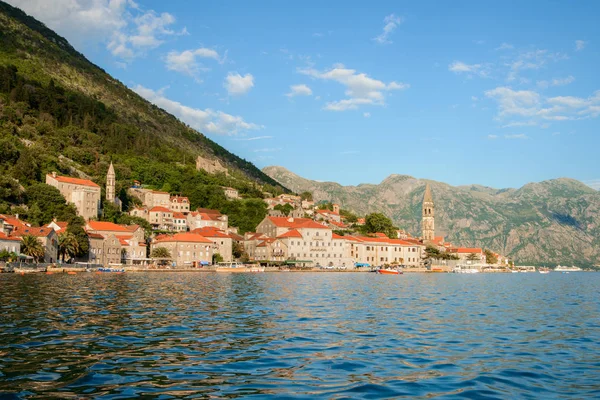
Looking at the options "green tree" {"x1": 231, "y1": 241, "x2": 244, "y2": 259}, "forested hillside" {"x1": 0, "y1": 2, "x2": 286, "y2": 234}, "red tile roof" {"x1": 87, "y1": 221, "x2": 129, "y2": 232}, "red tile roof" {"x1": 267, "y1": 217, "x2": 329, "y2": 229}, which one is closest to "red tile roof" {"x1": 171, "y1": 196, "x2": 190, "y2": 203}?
"forested hillside" {"x1": 0, "y1": 2, "x2": 286, "y2": 234}

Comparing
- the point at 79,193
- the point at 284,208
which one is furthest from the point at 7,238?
the point at 284,208

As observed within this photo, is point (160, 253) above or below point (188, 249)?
below

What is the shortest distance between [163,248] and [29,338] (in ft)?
274

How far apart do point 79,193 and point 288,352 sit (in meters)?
97.0

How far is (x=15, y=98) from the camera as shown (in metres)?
143

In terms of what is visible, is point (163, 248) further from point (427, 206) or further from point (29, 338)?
point (427, 206)

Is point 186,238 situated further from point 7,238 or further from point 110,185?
point 7,238

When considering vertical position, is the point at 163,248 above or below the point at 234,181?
below

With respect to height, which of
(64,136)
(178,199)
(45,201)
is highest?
(64,136)

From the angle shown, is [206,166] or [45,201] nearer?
[45,201]

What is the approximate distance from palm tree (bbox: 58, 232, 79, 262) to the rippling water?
5753 cm

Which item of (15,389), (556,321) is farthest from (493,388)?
(556,321)

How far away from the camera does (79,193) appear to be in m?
103

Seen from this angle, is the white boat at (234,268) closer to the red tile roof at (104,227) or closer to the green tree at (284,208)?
the red tile roof at (104,227)
